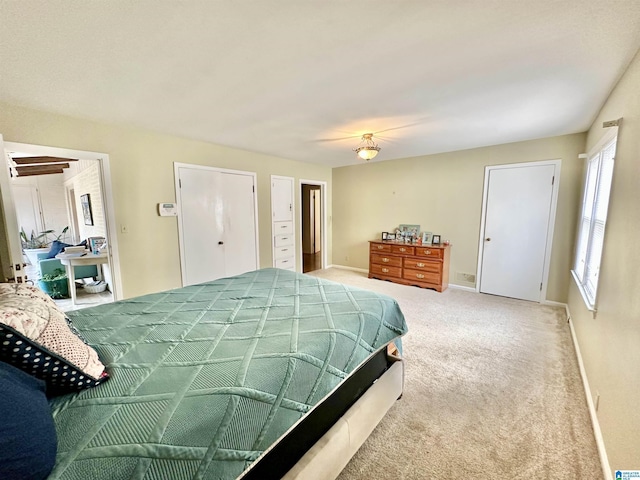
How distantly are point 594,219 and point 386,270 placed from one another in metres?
2.88

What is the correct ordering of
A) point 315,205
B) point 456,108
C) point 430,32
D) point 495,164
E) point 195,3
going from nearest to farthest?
point 195,3, point 430,32, point 456,108, point 495,164, point 315,205

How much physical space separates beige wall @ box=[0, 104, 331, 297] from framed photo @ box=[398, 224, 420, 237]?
336 cm

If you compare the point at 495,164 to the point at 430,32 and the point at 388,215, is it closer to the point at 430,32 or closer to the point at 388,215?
the point at 388,215

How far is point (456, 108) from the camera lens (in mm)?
2455

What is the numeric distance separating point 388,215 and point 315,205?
2.78 metres

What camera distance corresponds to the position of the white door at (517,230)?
3.67m

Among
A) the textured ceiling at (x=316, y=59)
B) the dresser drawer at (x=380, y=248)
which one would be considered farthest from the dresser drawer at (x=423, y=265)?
the textured ceiling at (x=316, y=59)

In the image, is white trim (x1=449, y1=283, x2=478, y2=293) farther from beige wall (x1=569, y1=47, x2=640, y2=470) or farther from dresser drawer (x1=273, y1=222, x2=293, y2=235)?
dresser drawer (x1=273, y1=222, x2=293, y2=235)

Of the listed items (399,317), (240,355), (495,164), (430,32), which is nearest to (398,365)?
(399,317)

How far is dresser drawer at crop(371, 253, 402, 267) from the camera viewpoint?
473cm

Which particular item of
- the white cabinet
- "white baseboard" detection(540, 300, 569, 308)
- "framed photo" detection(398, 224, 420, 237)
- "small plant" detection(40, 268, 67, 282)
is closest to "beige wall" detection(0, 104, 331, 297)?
the white cabinet

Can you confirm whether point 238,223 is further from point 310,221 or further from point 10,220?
point 310,221

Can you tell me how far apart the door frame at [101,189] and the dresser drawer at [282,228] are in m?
2.40

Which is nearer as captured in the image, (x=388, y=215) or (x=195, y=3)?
(x=195, y=3)
